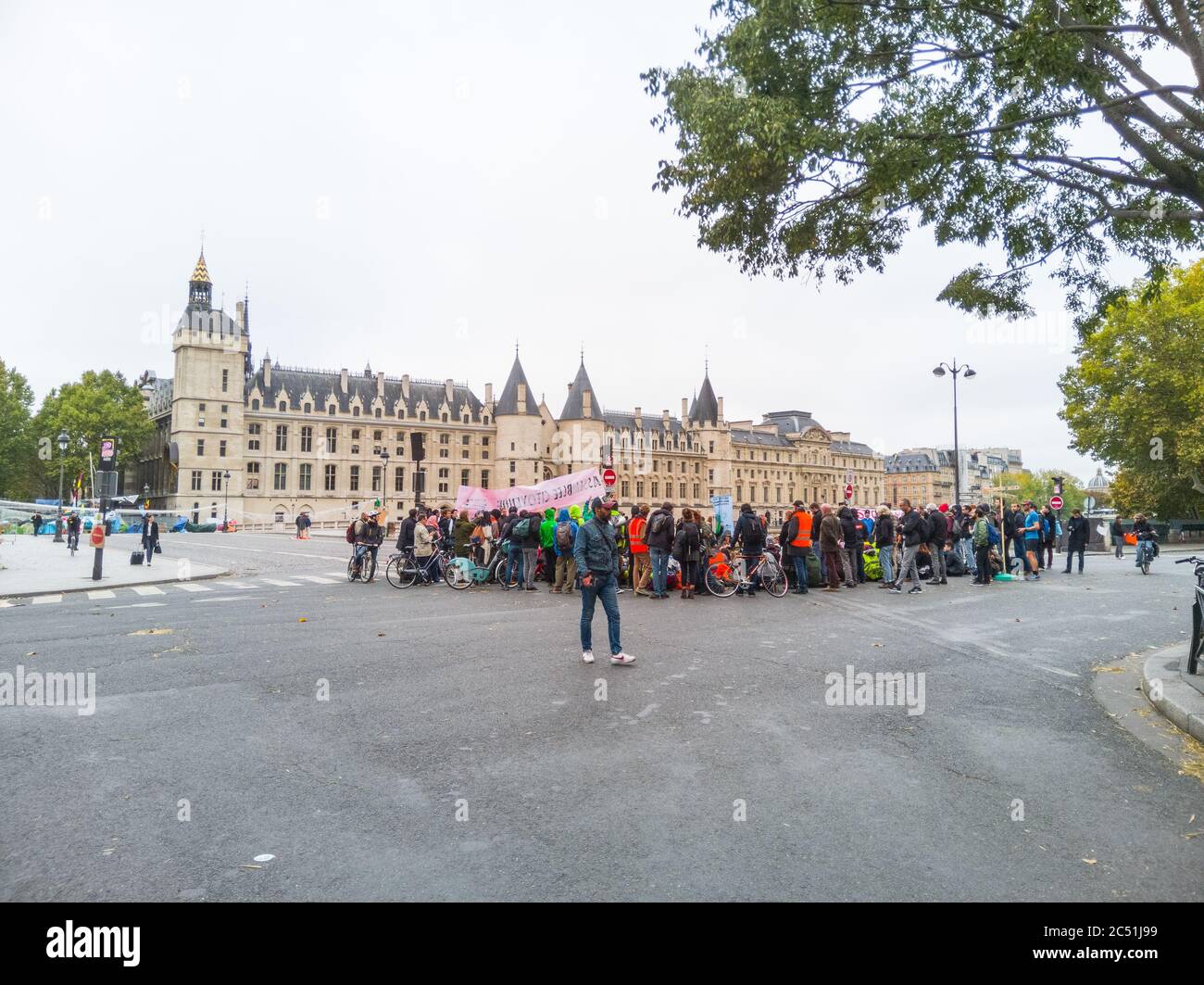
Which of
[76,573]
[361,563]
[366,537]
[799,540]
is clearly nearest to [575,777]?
[799,540]

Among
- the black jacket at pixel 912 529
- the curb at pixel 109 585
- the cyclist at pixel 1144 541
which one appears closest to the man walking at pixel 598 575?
the black jacket at pixel 912 529

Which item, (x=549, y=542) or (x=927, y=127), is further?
(x=549, y=542)

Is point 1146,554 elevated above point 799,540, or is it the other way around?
point 799,540

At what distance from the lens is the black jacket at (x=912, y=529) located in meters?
18.4

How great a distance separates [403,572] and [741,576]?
8226 mm

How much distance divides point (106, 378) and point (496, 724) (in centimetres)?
10637

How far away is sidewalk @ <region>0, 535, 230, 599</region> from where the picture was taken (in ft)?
58.6

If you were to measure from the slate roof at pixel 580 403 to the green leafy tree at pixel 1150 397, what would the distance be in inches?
2613

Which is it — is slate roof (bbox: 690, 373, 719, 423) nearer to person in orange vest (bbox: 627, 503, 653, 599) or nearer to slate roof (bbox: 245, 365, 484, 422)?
slate roof (bbox: 245, 365, 484, 422)

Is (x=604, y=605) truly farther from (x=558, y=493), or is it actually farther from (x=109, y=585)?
(x=109, y=585)

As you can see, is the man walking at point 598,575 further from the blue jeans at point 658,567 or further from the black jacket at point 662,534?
the blue jeans at point 658,567

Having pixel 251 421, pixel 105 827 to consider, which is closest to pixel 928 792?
pixel 105 827

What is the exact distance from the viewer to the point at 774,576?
1778 centimetres

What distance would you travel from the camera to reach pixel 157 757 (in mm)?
5406
